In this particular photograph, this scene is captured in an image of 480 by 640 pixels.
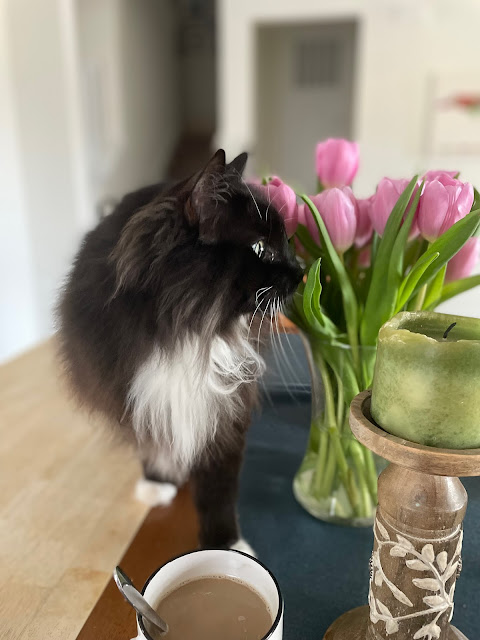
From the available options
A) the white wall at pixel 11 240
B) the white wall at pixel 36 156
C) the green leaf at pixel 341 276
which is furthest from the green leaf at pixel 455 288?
the white wall at pixel 11 240

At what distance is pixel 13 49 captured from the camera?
2352mm

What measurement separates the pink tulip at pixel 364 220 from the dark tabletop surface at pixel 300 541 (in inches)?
9.6

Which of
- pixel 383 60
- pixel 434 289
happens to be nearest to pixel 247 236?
pixel 434 289

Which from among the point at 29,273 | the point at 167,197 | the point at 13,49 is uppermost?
the point at 13,49

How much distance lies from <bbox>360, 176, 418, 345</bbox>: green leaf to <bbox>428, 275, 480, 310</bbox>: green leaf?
85 millimetres

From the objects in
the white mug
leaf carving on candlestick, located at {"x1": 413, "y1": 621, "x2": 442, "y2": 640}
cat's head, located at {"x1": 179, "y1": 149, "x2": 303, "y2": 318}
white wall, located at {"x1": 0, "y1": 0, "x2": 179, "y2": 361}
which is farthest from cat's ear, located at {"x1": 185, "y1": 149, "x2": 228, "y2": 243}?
white wall, located at {"x1": 0, "y1": 0, "x2": 179, "y2": 361}

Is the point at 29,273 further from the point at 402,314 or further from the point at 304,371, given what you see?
the point at 402,314

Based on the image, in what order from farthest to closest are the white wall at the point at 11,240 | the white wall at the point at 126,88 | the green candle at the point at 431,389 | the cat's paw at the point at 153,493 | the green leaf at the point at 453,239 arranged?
the white wall at the point at 126,88 → the white wall at the point at 11,240 → the cat's paw at the point at 153,493 → the green leaf at the point at 453,239 → the green candle at the point at 431,389

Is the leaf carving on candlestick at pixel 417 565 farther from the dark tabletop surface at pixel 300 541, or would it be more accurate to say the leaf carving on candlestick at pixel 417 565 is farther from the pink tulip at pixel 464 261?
the pink tulip at pixel 464 261

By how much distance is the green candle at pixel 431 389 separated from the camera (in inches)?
14.4

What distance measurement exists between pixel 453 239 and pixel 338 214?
0.12 metres

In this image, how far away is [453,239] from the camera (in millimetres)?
487

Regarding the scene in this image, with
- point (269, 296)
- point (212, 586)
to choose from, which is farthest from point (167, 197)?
point (212, 586)

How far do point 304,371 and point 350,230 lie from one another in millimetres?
221
